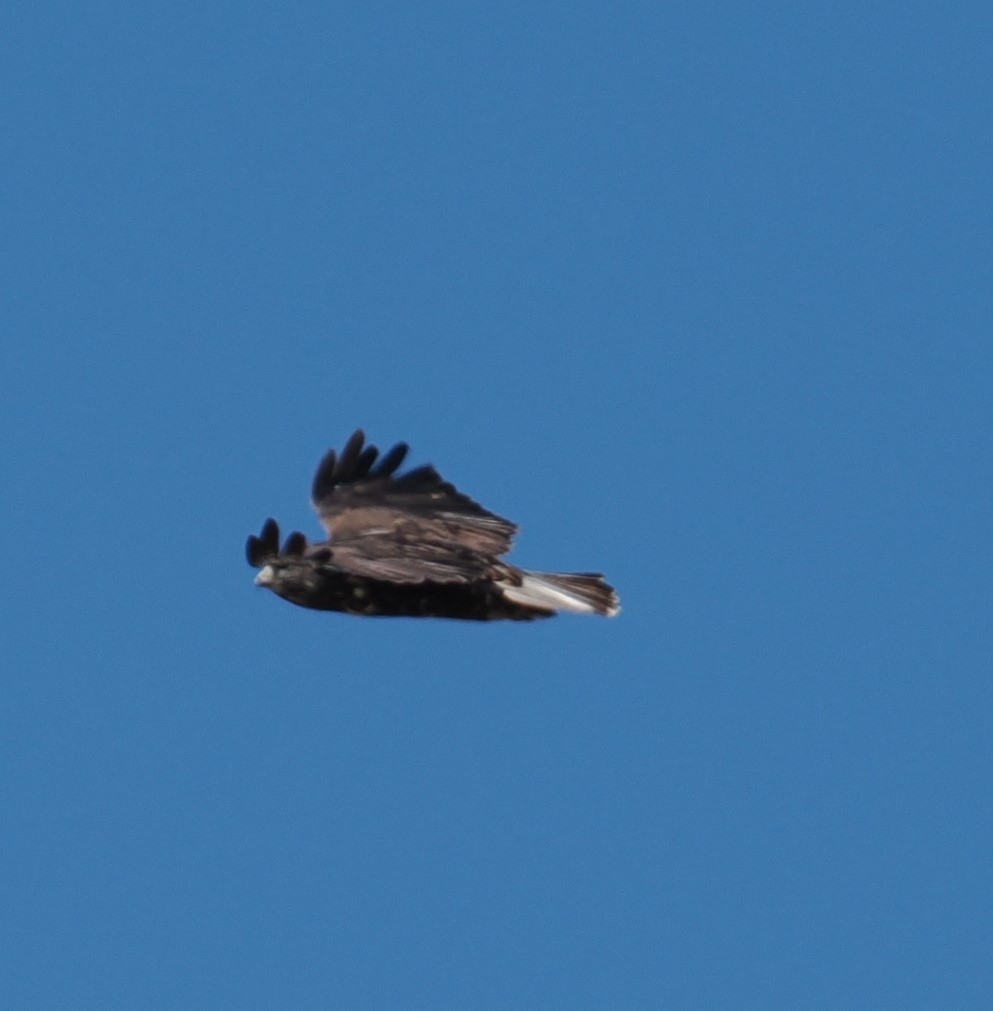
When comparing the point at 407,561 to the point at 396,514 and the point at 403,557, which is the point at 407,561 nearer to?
the point at 403,557

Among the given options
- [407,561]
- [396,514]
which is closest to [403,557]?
[407,561]

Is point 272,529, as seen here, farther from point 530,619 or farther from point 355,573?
point 530,619

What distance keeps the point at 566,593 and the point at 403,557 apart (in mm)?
1409

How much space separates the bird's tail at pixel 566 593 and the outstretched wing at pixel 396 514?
0.33 m

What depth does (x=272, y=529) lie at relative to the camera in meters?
16.5

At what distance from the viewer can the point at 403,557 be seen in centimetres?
1681

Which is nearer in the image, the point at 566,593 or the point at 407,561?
the point at 407,561

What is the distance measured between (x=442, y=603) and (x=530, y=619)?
0.63 meters

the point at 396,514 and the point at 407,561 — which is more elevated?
the point at 396,514

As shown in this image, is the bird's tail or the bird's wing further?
the bird's tail

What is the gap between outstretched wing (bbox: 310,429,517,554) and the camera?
1714cm

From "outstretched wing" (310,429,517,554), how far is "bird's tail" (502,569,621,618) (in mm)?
335

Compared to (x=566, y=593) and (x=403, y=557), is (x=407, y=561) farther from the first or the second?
(x=566, y=593)

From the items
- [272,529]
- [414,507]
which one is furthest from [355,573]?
[414,507]
